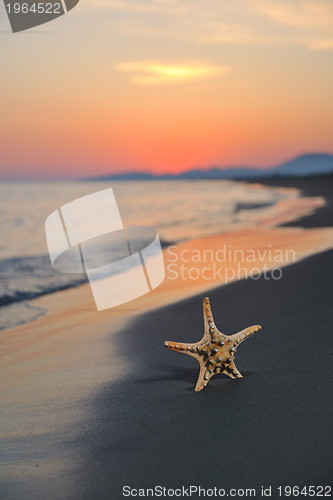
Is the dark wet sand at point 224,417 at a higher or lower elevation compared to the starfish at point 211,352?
lower

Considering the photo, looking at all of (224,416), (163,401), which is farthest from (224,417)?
(163,401)

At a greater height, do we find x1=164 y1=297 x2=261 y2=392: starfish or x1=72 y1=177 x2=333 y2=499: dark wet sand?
x1=164 y1=297 x2=261 y2=392: starfish

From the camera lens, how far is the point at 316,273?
7.00m

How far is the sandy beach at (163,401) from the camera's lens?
9.04 ft

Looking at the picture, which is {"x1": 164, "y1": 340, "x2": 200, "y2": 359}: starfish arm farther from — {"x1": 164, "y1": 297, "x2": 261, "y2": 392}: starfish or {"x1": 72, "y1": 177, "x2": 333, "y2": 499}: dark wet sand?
{"x1": 72, "y1": 177, "x2": 333, "y2": 499}: dark wet sand

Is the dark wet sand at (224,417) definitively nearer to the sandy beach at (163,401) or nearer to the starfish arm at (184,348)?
the sandy beach at (163,401)

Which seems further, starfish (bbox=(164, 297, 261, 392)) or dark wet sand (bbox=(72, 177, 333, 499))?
starfish (bbox=(164, 297, 261, 392))

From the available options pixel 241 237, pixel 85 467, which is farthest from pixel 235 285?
pixel 241 237

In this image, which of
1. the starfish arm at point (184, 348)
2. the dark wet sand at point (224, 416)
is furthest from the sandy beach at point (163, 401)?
the starfish arm at point (184, 348)

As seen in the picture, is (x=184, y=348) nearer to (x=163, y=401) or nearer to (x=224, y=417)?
(x=163, y=401)

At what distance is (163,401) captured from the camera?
3.62 metres

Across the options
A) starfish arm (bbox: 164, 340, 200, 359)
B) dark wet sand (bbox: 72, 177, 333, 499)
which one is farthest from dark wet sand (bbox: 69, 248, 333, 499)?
starfish arm (bbox: 164, 340, 200, 359)

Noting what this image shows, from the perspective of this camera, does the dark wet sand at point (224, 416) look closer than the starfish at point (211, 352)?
Yes

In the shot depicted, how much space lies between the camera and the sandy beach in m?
2.76
